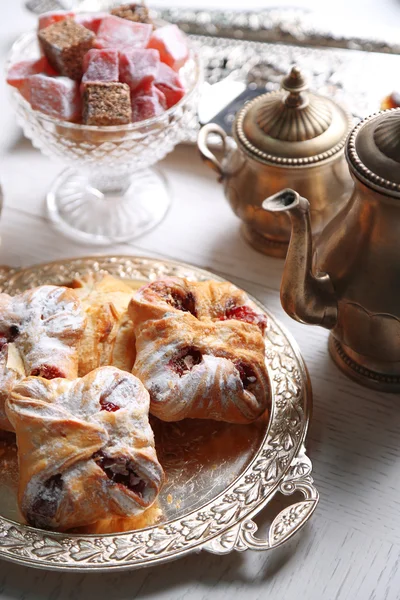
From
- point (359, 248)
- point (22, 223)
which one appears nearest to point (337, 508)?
point (359, 248)

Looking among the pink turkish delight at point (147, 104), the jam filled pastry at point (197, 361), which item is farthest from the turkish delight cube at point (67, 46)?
the jam filled pastry at point (197, 361)

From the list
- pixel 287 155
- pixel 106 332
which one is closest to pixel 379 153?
pixel 287 155

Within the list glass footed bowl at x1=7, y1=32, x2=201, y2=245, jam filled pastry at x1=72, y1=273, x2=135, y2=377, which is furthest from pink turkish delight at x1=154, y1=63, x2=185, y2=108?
jam filled pastry at x1=72, y1=273, x2=135, y2=377

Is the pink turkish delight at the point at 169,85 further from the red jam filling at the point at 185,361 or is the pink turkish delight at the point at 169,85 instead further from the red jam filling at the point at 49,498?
the red jam filling at the point at 49,498

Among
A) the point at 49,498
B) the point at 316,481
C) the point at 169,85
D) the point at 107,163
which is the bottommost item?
the point at 316,481

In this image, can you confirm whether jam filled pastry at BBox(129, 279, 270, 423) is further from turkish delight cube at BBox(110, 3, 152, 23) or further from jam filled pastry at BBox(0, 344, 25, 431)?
turkish delight cube at BBox(110, 3, 152, 23)

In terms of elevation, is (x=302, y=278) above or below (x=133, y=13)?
below

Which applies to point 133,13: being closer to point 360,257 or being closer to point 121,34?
point 121,34

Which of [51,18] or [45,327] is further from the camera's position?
[51,18]

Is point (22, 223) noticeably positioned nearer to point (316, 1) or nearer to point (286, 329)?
point (286, 329)

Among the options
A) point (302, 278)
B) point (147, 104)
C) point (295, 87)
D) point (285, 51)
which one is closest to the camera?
point (302, 278)
